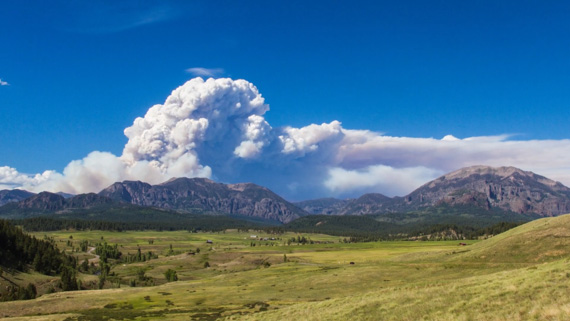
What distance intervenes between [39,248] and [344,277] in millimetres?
157881

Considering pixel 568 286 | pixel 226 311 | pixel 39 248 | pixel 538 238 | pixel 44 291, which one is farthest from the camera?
pixel 39 248

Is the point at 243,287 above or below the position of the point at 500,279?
below

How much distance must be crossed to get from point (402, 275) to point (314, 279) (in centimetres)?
1986

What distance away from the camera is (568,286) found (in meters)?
33.0

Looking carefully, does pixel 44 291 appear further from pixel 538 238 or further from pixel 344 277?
pixel 538 238

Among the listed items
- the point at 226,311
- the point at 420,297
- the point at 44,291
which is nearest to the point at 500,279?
the point at 420,297

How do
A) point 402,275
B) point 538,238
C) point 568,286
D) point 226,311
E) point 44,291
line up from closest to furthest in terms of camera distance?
point 568,286, point 226,311, point 402,275, point 538,238, point 44,291

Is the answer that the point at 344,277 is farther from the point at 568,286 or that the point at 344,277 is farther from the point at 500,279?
the point at 568,286

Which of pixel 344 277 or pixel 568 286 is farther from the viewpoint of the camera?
pixel 344 277

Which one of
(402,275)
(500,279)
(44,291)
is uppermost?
(500,279)

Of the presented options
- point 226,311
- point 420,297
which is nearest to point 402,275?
point 226,311

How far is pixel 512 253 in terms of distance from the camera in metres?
88.4

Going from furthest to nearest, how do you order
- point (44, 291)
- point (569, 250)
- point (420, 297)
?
point (44, 291) → point (569, 250) → point (420, 297)

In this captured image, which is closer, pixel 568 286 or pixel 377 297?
pixel 568 286
